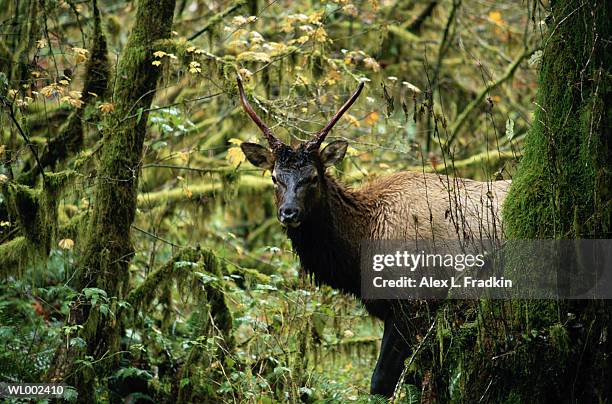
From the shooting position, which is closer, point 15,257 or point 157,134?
point 15,257

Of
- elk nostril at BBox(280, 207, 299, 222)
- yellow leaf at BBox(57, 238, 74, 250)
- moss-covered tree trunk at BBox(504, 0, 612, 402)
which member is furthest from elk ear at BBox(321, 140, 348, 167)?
yellow leaf at BBox(57, 238, 74, 250)

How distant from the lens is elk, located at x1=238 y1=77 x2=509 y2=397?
22.4ft

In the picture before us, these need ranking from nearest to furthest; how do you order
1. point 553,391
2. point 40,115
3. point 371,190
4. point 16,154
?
1. point 553,391
2. point 16,154
3. point 371,190
4. point 40,115

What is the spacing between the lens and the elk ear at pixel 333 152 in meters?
7.19

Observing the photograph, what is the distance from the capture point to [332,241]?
7258 mm

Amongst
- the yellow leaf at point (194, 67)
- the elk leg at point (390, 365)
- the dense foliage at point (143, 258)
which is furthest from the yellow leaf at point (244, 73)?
the elk leg at point (390, 365)

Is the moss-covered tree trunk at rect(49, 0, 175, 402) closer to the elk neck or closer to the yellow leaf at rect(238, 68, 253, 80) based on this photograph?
the yellow leaf at rect(238, 68, 253, 80)

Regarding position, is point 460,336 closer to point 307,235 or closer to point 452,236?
point 452,236

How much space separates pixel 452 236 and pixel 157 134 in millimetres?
5089

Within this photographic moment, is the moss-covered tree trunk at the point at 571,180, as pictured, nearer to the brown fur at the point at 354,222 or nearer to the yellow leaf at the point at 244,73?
the brown fur at the point at 354,222

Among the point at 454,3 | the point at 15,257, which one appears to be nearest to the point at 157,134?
the point at 15,257

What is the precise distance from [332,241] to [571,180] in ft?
9.24

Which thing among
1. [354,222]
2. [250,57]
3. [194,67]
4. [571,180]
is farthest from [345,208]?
[571,180]

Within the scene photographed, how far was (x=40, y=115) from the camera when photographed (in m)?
9.16
